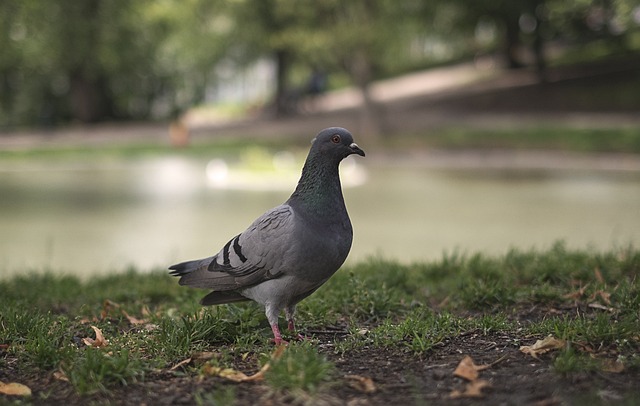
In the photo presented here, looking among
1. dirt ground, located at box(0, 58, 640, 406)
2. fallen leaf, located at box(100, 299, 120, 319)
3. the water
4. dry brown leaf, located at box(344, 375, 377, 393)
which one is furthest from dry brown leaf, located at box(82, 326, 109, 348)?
the water

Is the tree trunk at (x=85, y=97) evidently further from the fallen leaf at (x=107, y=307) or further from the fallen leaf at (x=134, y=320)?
the fallen leaf at (x=134, y=320)

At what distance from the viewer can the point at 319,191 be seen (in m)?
4.15

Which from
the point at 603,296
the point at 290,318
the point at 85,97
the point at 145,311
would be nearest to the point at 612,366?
the point at 603,296

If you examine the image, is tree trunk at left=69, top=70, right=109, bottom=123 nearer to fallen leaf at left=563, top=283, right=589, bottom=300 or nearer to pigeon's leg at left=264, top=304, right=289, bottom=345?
fallen leaf at left=563, top=283, right=589, bottom=300

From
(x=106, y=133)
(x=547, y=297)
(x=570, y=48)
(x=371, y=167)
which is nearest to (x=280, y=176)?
(x=371, y=167)

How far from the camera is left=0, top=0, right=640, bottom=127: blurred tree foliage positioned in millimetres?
21998

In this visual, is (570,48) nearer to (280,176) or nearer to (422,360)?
(280,176)

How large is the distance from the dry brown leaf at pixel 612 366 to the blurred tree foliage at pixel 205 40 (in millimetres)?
14399

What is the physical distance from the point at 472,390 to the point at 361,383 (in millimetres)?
499

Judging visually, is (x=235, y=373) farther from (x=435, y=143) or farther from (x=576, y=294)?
(x=435, y=143)

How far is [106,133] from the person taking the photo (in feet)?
89.7

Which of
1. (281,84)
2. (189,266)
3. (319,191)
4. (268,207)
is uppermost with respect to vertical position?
(281,84)

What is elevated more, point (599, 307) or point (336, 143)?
point (336, 143)

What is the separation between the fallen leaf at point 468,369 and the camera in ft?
11.3
